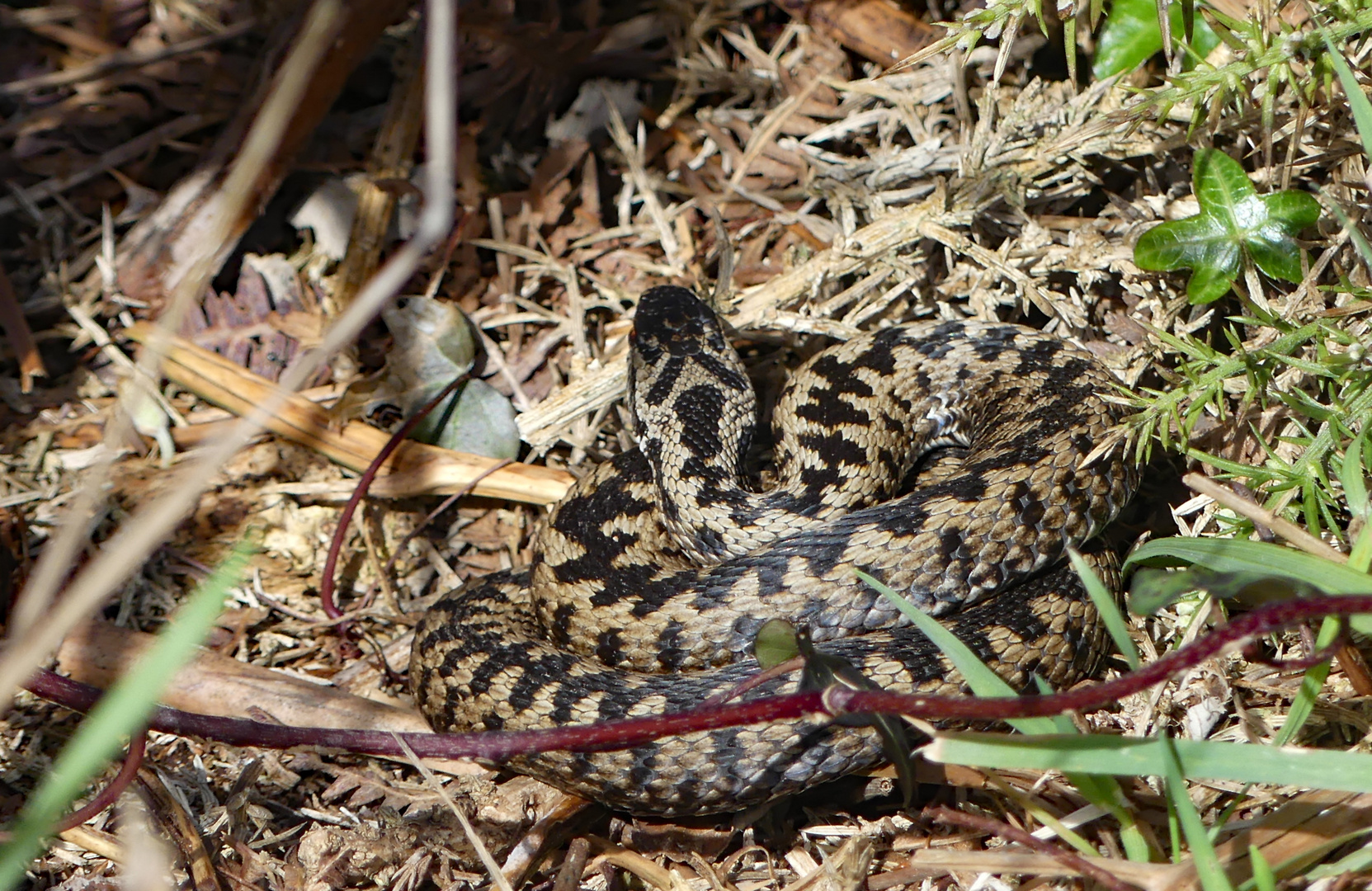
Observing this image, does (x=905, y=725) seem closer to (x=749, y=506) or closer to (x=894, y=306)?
(x=749, y=506)

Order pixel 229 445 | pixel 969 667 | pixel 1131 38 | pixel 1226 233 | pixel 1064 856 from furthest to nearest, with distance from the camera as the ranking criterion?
1. pixel 1131 38
2. pixel 1226 233
3. pixel 969 667
4. pixel 1064 856
5. pixel 229 445

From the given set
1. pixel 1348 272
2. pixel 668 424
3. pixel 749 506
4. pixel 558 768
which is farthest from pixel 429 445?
pixel 1348 272

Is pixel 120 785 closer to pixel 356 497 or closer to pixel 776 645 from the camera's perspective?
pixel 356 497

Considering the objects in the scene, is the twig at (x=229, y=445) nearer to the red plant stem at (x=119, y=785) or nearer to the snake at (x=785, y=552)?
the red plant stem at (x=119, y=785)

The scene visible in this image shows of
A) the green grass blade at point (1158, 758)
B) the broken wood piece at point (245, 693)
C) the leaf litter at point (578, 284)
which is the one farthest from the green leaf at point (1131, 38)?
the broken wood piece at point (245, 693)

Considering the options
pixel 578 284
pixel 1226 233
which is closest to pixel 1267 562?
pixel 1226 233

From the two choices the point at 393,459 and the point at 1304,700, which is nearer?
the point at 1304,700

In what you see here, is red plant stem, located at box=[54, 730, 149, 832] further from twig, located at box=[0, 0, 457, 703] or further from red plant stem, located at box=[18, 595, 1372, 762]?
twig, located at box=[0, 0, 457, 703]
